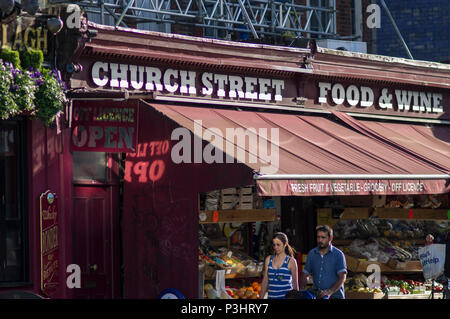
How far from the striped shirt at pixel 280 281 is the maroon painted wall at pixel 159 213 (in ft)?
6.56

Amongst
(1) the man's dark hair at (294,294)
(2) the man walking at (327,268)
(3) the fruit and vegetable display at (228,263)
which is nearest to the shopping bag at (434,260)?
(3) the fruit and vegetable display at (228,263)

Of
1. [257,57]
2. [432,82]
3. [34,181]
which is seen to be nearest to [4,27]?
[34,181]

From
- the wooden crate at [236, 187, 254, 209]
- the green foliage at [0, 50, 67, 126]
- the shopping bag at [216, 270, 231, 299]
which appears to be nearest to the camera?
the green foliage at [0, 50, 67, 126]

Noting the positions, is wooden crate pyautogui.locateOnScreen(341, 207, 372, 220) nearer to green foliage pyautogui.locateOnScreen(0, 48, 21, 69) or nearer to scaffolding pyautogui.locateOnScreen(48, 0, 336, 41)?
scaffolding pyautogui.locateOnScreen(48, 0, 336, 41)

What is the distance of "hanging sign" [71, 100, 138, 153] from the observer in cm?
1353

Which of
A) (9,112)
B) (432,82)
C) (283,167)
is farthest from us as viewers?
(432,82)

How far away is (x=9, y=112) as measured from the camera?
1216cm

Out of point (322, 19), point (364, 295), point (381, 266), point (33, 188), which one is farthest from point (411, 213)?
point (33, 188)

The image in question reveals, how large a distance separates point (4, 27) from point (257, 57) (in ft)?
14.7

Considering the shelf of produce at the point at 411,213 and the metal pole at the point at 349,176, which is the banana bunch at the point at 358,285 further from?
the metal pole at the point at 349,176

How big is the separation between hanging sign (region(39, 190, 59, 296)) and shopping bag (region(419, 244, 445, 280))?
600 cm

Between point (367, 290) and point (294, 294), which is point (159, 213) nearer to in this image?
point (294, 294)

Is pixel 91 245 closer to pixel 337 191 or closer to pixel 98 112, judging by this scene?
pixel 98 112

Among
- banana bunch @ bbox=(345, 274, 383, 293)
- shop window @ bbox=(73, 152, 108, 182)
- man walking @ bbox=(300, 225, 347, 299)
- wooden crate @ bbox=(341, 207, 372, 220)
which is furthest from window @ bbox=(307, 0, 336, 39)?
man walking @ bbox=(300, 225, 347, 299)
